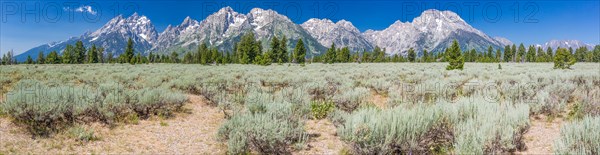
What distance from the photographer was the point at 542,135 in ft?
20.6

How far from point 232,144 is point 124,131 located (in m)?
3.53

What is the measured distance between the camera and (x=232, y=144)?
5.69m

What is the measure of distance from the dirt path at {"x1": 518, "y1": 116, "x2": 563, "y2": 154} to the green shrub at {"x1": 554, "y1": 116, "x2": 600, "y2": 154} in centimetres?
69

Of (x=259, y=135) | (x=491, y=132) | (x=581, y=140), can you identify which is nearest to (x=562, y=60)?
(x=581, y=140)

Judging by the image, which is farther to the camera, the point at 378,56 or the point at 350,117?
the point at 378,56

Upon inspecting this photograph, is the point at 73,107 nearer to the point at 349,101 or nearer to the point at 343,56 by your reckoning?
the point at 349,101

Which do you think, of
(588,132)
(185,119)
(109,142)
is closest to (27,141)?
(109,142)

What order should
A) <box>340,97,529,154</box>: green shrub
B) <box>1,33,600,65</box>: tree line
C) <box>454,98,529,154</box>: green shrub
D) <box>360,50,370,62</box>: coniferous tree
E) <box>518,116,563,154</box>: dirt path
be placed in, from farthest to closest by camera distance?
<box>360,50,370,62</box>: coniferous tree < <box>1,33,600,65</box>: tree line < <box>518,116,563,154</box>: dirt path < <box>340,97,529,154</box>: green shrub < <box>454,98,529,154</box>: green shrub

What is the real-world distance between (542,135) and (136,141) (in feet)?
29.9

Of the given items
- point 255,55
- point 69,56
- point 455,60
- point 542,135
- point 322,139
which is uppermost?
point 69,56

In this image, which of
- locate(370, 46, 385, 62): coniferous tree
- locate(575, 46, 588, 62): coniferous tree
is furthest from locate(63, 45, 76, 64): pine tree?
locate(575, 46, 588, 62): coniferous tree

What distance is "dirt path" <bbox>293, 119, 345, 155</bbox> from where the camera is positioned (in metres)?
6.19

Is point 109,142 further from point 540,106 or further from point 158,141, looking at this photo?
point 540,106

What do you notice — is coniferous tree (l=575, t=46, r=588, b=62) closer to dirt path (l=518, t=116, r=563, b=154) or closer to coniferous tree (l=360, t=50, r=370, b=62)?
coniferous tree (l=360, t=50, r=370, b=62)
